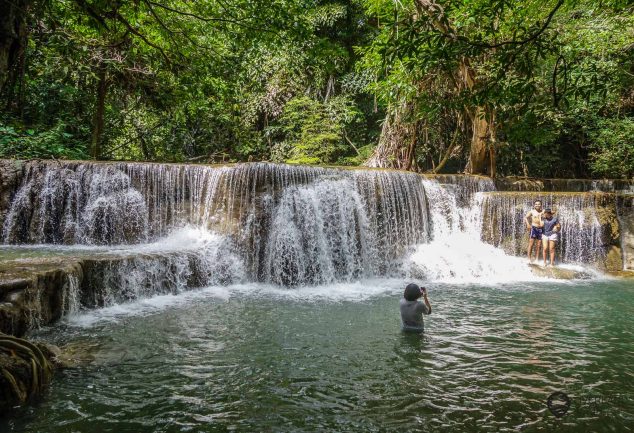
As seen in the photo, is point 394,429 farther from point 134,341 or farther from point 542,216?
point 542,216

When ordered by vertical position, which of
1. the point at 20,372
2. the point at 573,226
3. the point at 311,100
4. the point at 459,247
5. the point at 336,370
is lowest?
the point at 336,370

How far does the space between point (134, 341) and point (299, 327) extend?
2047 millimetres

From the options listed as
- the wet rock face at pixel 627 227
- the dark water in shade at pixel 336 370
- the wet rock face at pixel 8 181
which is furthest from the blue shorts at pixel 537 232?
the wet rock face at pixel 8 181

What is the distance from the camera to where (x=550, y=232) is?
11320 mm

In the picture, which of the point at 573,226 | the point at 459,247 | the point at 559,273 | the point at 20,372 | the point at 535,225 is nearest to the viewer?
the point at 20,372

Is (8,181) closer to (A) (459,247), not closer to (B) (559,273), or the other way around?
(A) (459,247)

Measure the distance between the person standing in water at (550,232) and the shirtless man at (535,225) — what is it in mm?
112

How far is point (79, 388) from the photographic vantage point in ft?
13.1

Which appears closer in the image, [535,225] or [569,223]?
[535,225]

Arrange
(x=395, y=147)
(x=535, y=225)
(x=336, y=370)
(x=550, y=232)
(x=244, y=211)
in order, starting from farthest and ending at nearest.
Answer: (x=395, y=147) → (x=535, y=225) → (x=550, y=232) → (x=244, y=211) → (x=336, y=370)

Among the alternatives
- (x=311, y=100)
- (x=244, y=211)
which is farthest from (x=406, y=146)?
(x=244, y=211)

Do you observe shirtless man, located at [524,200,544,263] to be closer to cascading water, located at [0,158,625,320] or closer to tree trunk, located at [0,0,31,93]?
cascading water, located at [0,158,625,320]

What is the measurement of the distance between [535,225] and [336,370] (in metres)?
8.79

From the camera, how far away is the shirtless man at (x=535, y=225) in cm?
1140
